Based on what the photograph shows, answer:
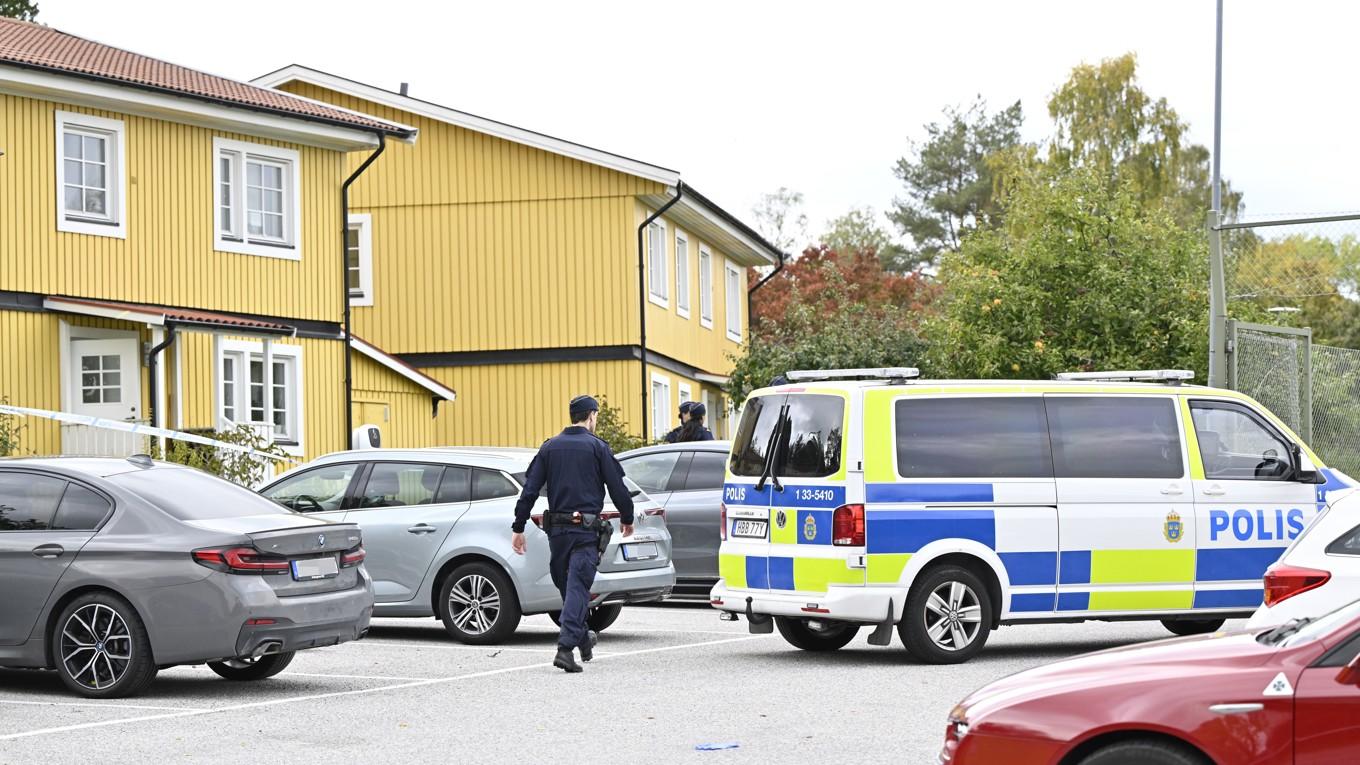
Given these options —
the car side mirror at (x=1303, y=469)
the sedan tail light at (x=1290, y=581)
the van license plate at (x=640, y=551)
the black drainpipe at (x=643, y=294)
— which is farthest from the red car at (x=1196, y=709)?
the black drainpipe at (x=643, y=294)

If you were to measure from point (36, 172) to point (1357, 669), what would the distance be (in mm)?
21000

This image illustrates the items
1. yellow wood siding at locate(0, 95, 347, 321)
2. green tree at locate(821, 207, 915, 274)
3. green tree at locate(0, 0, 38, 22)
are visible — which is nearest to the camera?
yellow wood siding at locate(0, 95, 347, 321)

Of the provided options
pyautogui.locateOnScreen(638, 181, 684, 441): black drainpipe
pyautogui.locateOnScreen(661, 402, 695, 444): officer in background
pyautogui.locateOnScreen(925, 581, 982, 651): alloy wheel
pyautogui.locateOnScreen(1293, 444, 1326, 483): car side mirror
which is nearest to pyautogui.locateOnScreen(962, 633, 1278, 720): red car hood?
pyautogui.locateOnScreen(925, 581, 982, 651): alloy wheel

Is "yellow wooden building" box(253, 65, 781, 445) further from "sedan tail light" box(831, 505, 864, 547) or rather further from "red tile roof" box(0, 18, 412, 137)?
"sedan tail light" box(831, 505, 864, 547)

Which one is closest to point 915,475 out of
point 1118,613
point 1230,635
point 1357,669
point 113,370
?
point 1118,613

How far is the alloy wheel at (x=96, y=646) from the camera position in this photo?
36.7ft

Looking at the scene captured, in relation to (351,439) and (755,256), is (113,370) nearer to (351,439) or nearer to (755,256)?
(351,439)

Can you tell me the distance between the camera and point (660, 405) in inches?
1332

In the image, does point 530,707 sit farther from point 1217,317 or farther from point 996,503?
point 1217,317

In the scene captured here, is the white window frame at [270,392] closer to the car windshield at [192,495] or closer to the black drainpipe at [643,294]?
the black drainpipe at [643,294]

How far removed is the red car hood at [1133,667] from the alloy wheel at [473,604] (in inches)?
335

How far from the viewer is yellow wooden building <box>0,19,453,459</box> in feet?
77.8

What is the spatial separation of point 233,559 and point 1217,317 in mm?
12163

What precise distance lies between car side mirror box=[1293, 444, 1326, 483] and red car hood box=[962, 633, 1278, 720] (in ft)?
25.2
